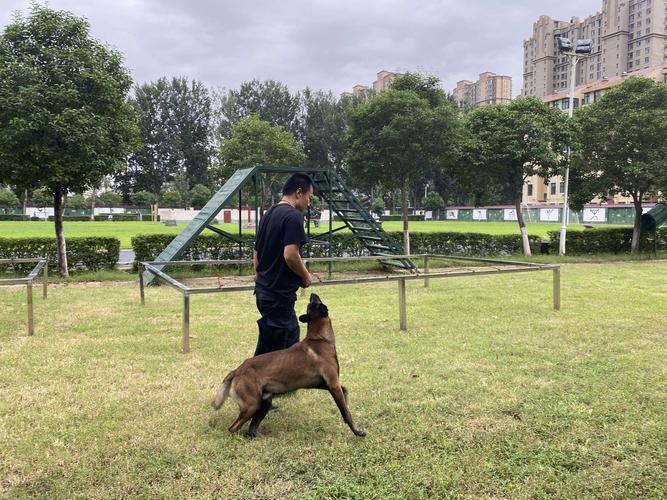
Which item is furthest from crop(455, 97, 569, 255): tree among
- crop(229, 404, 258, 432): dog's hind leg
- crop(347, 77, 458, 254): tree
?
crop(229, 404, 258, 432): dog's hind leg

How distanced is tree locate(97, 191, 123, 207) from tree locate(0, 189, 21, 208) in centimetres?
939

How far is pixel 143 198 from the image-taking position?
61594mm

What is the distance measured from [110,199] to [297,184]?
67615 mm

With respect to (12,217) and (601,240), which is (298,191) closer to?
(601,240)

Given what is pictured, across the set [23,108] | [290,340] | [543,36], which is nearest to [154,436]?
[290,340]

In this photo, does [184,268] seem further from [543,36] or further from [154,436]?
[543,36]

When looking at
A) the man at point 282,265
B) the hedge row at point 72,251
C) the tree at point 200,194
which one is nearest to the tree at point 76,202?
the tree at point 200,194

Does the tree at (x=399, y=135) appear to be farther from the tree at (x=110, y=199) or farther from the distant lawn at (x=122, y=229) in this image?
the tree at (x=110, y=199)

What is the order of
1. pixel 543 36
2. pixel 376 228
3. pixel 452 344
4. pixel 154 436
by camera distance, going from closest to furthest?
pixel 154 436, pixel 452 344, pixel 376 228, pixel 543 36

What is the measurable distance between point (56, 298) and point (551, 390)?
874 centimetres

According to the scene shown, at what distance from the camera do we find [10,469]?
9.96ft

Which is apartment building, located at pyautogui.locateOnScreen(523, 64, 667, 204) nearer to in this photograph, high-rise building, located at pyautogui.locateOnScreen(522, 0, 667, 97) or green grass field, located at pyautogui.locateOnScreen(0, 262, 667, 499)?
high-rise building, located at pyautogui.locateOnScreen(522, 0, 667, 97)

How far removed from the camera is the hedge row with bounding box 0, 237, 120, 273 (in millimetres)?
12656

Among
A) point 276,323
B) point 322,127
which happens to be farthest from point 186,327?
point 322,127
